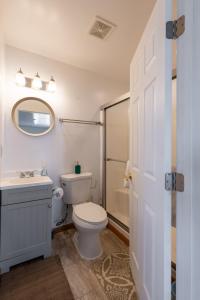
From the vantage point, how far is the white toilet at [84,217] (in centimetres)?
156

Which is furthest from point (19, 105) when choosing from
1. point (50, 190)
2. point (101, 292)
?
point (101, 292)

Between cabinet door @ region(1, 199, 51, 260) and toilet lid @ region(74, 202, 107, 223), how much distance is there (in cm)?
33

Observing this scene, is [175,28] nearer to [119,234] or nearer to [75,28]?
[75,28]

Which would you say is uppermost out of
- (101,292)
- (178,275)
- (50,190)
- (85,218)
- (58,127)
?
(58,127)

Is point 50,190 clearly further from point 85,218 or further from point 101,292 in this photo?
point 101,292

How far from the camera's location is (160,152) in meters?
→ 0.75

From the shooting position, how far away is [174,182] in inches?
27.0

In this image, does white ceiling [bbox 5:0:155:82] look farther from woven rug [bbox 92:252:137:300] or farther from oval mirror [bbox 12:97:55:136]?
woven rug [bbox 92:252:137:300]

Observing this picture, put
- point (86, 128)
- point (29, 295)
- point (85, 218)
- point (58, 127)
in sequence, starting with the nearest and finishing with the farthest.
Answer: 1. point (29, 295)
2. point (85, 218)
3. point (58, 127)
4. point (86, 128)

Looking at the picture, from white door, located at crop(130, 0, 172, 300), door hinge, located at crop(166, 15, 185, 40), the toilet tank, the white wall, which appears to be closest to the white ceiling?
the white wall

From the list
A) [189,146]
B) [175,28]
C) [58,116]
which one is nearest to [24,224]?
[58,116]

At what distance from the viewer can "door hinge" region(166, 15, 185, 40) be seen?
654 millimetres

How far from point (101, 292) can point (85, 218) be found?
584 mm

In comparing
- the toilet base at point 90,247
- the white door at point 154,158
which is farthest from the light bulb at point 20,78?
the toilet base at point 90,247
